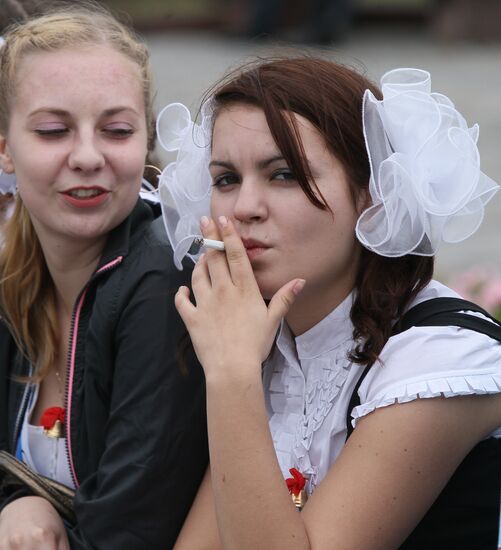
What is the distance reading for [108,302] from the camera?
2.72 m

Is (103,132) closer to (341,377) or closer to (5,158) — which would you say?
(5,158)

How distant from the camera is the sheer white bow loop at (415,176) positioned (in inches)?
93.5

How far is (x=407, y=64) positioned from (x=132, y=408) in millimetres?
9229

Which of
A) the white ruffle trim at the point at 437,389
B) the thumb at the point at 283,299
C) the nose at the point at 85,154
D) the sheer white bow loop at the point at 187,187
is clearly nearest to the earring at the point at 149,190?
the sheer white bow loop at the point at 187,187

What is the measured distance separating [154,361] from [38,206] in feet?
1.78

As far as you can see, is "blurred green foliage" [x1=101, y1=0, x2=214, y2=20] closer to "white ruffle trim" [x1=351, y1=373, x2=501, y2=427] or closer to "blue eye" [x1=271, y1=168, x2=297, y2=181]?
"blue eye" [x1=271, y1=168, x2=297, y2=181]

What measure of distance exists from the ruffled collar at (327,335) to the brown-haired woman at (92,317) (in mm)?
268

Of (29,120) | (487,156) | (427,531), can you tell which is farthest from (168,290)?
(487,156)

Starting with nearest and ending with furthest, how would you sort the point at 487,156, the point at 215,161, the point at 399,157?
the point at 399,157
the point at 215,161
the point at 487,156

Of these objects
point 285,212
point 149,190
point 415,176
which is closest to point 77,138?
point 149,190

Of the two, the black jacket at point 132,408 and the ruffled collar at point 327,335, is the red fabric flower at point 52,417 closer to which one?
the black jacket at point 132,408

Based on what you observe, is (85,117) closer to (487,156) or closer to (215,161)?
(215,161)

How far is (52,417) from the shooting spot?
9.59ft

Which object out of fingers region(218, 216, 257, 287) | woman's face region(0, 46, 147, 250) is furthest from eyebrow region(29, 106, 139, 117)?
fingers region(218, 216, 257, 287)
